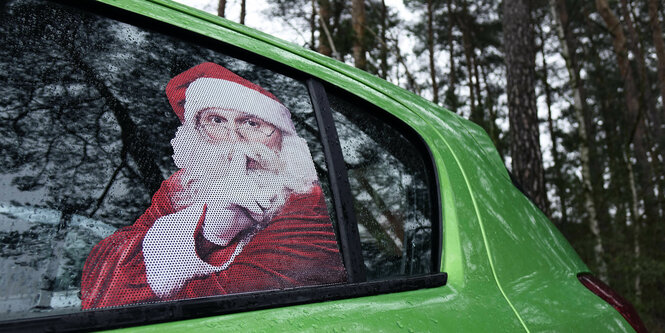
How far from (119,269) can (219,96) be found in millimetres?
431

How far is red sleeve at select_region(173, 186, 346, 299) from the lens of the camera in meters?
0.87

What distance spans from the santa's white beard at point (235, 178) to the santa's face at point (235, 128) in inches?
0.5

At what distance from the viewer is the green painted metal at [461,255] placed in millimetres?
935

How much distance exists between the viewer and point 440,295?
1.10 m

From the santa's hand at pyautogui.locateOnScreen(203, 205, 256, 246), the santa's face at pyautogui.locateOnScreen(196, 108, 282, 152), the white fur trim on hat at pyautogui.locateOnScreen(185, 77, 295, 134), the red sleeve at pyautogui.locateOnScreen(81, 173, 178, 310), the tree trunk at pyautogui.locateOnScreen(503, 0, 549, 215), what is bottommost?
the red sleeve at pyautogui.locateOnScreen(81, 173, 178, 310)

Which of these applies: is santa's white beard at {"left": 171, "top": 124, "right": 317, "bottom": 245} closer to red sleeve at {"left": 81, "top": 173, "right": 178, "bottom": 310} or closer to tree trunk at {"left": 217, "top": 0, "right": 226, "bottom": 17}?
red sleeve at {"left": 81, "top": 173, "right": 178, "bottom": 310}

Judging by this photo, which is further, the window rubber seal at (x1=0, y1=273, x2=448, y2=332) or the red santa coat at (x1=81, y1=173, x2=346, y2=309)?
the red santa coat at (x1=81, y1=173, x2=346, y2=309)

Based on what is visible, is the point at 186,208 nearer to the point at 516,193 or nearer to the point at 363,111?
the point at 363,111

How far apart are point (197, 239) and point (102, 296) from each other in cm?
19

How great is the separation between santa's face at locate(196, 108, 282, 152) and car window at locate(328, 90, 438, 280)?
0.64 feet

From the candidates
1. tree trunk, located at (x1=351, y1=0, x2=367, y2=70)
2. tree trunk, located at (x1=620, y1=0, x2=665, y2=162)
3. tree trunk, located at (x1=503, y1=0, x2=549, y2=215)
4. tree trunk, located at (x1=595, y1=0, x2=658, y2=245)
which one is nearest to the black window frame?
tree trunk, located at (x1=503, y1=0, x2=549, y2=215)

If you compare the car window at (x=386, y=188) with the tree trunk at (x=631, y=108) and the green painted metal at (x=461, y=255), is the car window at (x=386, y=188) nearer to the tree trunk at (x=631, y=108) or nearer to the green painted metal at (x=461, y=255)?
the green painted metal at (x=461, y=255)

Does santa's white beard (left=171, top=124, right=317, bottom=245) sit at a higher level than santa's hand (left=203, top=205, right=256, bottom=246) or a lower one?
higher

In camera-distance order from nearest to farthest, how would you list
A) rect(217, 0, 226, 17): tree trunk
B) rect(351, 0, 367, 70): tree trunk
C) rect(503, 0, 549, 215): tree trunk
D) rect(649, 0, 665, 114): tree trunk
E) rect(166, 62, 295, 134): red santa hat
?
1. rect(166, 62, 295, 134): red santa hat
2. rect(503, 0, 549, 215): tree trunk
3. rect(351, 0, 367, 70): tree trunk
4. rect(217, 0, 226, 17): tree trunk
5. rect(649, 0, 665, 114): tree trunk
